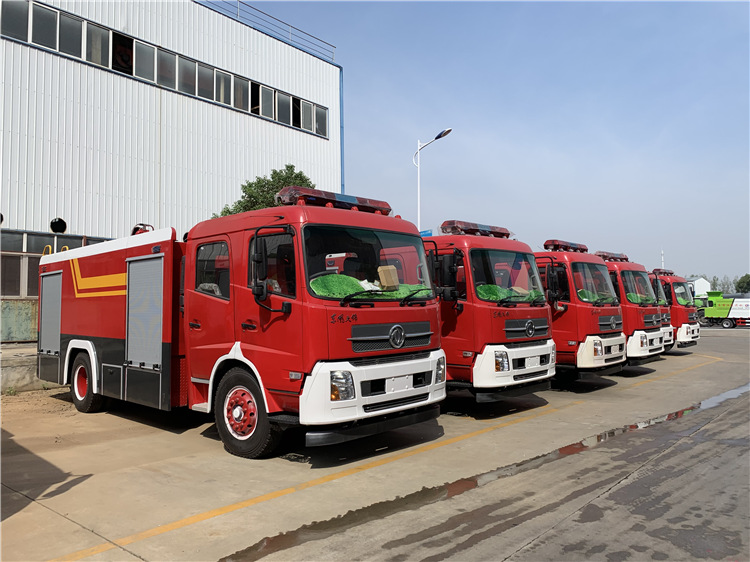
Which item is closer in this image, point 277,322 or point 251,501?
point 251,501

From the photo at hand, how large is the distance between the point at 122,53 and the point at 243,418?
16554 mm

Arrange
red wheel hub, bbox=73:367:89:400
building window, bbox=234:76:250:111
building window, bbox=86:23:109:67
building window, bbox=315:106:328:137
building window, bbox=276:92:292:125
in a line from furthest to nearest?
building window, bbox=315:106:328:137 → building window, bbox=276:92:292:125 → building window, bbox=234:76:250:111 → building window, bbox=86:23:109:67 → red wheel hub, bbox=73:367:89:400

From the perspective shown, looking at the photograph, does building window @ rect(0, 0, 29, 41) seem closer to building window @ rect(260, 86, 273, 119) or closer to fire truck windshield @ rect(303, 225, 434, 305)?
building window @ rect(260, 86, 273, 119)

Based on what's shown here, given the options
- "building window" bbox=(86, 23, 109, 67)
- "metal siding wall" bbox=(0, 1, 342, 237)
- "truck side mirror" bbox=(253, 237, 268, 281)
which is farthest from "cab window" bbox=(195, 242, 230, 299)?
"building window" bbox=(86, 23, 109, 67)

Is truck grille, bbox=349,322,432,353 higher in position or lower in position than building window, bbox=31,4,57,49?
lower

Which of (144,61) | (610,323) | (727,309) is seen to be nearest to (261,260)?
(610,323)

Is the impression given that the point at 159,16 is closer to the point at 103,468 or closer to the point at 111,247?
the point at 111,247

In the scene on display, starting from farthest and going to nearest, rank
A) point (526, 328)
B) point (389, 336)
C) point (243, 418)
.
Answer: point (526, 328)
point (243, 418)
point (389, 336)

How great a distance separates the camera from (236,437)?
6348mm

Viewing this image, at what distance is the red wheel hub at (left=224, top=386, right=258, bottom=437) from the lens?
6192mm

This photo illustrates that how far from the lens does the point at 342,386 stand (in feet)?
18.1

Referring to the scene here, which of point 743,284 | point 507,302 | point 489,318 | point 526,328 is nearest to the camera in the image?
point 489,318

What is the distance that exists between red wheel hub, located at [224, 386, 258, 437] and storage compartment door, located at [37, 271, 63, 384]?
15.5 ft

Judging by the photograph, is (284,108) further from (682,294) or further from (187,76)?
(682,294)
